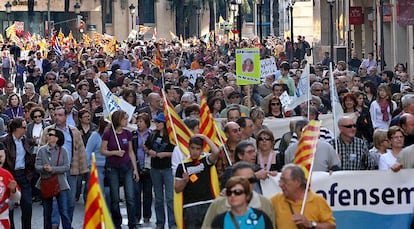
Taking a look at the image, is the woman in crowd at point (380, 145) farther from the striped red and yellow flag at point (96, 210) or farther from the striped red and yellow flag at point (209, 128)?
the striped red and yellow flag at point (96, 210)

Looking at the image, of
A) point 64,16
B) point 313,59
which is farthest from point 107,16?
point 313,59

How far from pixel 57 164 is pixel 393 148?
12.8 feet

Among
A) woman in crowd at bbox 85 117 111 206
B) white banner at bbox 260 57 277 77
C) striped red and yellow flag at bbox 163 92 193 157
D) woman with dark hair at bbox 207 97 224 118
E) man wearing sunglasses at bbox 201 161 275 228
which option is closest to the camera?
man wearing sunglasses at bbox 201 161 275 228

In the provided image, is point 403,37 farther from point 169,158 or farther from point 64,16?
point 64,16

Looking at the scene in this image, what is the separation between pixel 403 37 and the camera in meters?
41.5

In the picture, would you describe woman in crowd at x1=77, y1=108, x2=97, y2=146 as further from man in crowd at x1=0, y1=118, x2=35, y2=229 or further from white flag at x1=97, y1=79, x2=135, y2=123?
man in crowd at x1=0, y1=118, x2=35, y2=229

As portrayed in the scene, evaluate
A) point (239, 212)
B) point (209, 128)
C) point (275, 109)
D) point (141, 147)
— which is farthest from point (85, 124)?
point (239, 212)

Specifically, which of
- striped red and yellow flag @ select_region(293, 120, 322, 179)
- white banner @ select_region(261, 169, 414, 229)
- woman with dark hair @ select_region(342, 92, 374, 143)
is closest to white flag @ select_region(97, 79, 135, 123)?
woman with dark hair @ select_region(342, 92, 374, 143)

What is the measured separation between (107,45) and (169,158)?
132 ft

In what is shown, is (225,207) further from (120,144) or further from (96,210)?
(120,144)

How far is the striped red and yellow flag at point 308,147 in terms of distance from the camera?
10977mm

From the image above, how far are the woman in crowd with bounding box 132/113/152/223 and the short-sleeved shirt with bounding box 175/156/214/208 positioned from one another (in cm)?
379

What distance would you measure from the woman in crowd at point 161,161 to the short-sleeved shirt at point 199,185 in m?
3.09

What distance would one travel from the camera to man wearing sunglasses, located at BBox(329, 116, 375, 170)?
1345cm
